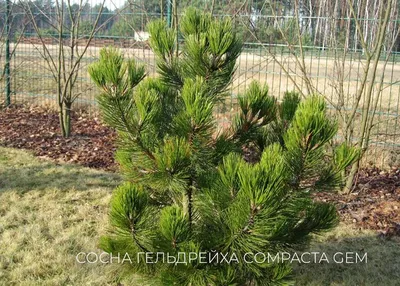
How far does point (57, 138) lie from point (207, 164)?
5195 mm

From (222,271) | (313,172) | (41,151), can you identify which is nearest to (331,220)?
(313,172)

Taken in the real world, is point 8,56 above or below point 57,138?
above

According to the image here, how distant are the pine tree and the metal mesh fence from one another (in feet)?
8.47

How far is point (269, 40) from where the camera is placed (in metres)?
6.52

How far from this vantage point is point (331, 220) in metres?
2.45

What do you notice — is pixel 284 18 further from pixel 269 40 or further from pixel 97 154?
pixel 97 154

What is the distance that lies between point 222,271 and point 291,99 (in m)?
0.87

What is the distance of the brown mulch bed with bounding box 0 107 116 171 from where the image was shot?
626 centimetres

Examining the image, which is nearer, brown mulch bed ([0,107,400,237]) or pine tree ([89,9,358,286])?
pine tree ([89,9,358,286])

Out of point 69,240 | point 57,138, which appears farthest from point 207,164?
point 57,138

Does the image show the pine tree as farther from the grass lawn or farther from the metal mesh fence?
the metal mesh fence

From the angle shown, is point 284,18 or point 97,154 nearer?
point 97,154

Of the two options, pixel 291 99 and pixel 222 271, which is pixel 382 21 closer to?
pixel 291 99

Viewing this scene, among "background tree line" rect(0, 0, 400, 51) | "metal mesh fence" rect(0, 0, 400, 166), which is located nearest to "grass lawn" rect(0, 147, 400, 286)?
"metal mesh fence" rect(0, 0, 400, 166)
